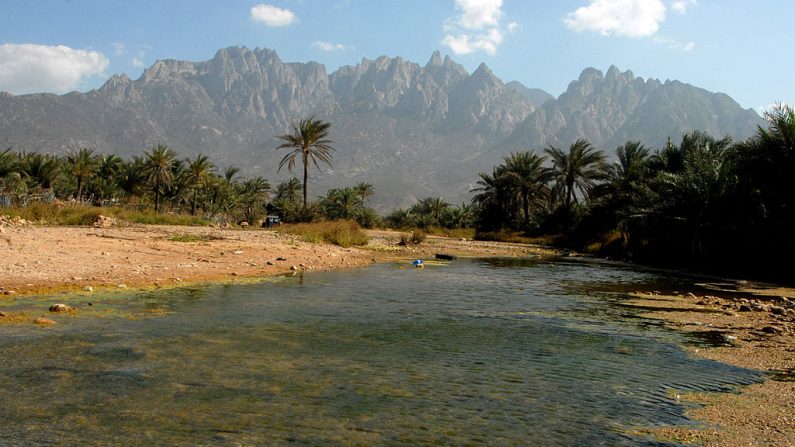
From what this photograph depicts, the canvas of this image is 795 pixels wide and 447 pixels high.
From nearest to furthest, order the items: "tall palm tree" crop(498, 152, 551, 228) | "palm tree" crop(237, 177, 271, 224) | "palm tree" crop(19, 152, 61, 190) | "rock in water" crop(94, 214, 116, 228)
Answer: "rock in water" crop(94, 214, 116, 228)
"palm tree" crop(19, 152, 61, 190)
"tall palm tree" crop(498, 152, 551, 228)
"palm tree" crop(237, 177, 271, 224)

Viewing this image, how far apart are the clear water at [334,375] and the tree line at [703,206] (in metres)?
17.4

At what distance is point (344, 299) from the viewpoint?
616 inches

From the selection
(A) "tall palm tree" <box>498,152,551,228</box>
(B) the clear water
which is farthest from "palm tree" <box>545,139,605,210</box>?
(B) the clear water

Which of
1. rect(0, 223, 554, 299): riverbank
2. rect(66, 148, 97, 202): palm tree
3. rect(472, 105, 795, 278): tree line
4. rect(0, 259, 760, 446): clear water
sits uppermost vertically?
rect(66, 148, 97, 202): palm tree

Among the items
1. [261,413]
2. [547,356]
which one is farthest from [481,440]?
[547,356]

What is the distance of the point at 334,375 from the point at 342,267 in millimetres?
17705

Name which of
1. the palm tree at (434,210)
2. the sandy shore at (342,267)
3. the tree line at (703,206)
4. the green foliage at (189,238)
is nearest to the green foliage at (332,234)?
the sandy shore at (342,267)

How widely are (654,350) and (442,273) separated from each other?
1514cm

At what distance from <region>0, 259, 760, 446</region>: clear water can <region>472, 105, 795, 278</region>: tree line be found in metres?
17.4

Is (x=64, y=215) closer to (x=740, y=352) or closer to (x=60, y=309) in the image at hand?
(x=60, y=309)

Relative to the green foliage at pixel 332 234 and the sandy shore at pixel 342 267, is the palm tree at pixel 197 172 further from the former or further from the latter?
the sandy shore at pixel 342 267

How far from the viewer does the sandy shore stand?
21.5 ft

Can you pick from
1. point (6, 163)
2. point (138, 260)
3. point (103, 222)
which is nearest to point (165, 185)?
point (6, 163)

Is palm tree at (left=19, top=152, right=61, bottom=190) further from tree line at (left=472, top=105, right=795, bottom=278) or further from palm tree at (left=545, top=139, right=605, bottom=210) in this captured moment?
tree line at (left=472, top=105, right=795, bottom=278)
